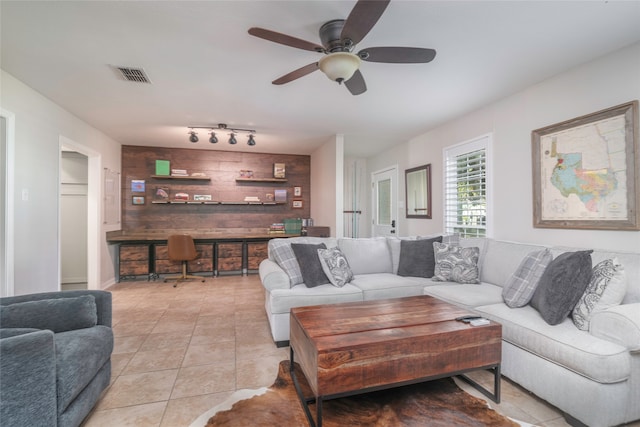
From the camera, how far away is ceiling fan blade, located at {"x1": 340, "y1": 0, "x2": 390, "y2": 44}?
4.76ft

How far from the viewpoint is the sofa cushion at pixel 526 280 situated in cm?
220

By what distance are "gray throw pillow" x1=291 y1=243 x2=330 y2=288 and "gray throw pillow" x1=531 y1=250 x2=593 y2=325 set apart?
1.80 metres

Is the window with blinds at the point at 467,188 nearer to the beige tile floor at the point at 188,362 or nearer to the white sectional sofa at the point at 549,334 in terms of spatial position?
the white sectional sofa at the point at 549,334

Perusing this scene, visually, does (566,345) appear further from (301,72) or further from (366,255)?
(301,72)

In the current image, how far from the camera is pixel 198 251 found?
18.1 feet

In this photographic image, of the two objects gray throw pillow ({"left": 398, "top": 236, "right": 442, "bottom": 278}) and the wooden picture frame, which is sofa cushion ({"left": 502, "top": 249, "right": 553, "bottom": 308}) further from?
the wooden picture frame

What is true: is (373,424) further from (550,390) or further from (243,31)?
(243,31)

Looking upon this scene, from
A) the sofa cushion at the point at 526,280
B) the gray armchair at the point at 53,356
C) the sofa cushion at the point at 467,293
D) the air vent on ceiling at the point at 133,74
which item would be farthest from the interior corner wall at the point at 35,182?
the sofa cushion at the point at 526,280

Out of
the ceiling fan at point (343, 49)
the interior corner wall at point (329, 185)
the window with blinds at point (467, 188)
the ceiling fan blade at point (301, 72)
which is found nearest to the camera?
the ceiling fan at point (343, 49)

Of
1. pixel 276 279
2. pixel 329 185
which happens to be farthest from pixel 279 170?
pixel 276 279

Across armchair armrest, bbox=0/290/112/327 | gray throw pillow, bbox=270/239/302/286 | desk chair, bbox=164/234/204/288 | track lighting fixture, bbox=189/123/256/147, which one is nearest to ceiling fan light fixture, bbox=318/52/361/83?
gray throw pillow, bbox=270/239/302/286

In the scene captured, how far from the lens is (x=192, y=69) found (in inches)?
104

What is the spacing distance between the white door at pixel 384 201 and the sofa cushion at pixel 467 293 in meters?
2.91

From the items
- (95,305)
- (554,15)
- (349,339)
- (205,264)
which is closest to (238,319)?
(95,305)
